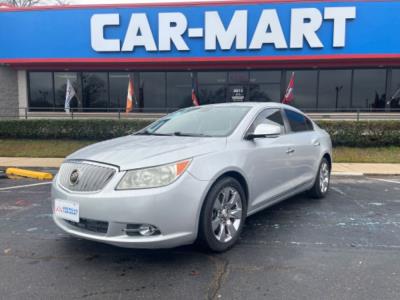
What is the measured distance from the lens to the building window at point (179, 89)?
1714cm

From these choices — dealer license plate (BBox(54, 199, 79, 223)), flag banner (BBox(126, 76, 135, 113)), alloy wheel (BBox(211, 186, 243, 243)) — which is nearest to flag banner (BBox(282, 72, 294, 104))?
flag banner (BBox(126, 76, 135, 113))

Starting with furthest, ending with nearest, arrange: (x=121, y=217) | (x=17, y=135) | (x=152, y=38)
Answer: (x=152, y=38) → (x=17, y=135) → (x=121, y=217)

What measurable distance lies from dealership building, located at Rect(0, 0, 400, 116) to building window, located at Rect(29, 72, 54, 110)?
52 millimetres

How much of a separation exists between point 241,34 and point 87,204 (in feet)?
44.5

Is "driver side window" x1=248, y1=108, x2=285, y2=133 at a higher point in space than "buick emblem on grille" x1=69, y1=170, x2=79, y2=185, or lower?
higher

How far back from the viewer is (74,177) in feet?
11.1

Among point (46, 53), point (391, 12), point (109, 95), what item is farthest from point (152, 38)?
point (391, 12)

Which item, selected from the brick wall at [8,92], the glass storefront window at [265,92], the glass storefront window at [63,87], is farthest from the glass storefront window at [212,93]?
the brick wall at [8,92]

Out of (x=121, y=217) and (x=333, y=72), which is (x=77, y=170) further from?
(x=333, y=72)

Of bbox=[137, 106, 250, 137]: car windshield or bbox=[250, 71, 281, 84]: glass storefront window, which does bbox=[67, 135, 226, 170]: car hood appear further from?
bbox=[250, 71, 281, 84]: glass storefront window

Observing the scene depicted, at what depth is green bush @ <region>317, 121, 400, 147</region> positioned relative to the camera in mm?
12153

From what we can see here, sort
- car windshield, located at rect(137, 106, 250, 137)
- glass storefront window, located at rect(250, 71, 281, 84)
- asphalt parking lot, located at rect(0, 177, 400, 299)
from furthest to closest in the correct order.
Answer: glass storefront window, located at rect(250, 71, 281, 84)
car windshield, located at rect(137, 106, 250, 137)
asphalt parking lot, located at rect(0, 177, 400, 299)

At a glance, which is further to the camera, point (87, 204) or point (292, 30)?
point (292, 30)

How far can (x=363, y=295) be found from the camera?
9.34 ft
